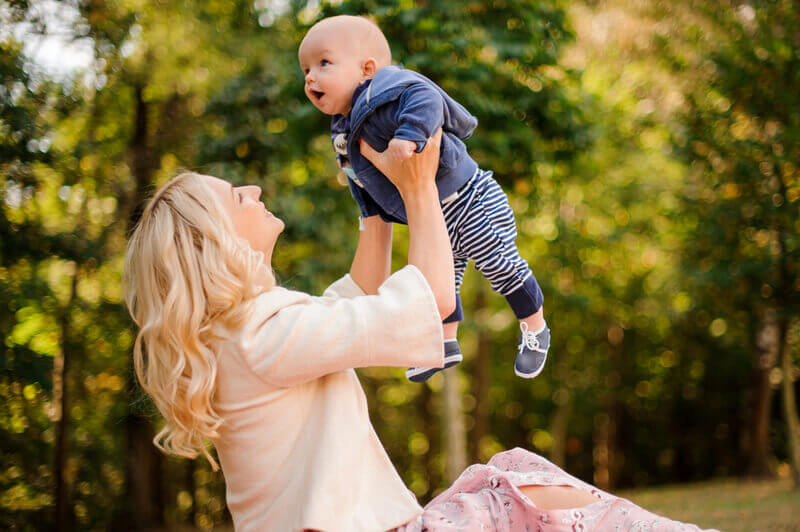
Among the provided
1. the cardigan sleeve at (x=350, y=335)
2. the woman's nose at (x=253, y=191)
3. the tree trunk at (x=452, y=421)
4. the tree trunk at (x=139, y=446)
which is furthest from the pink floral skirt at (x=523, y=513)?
the tree trunk at (x=139, y=446)

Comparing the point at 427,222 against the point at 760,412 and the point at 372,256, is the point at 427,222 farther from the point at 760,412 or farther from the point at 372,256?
the point at 760,412

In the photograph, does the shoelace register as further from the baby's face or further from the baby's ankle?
the baby's face

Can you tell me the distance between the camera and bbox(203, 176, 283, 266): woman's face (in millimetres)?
1718

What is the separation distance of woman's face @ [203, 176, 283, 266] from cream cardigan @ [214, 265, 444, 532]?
206 millimetres

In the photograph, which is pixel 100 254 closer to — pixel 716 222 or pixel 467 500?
pixel 467 500

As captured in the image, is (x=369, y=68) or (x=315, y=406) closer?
(x=315, y=406)

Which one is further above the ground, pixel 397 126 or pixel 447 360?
pixel 397 126

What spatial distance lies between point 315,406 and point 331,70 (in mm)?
981

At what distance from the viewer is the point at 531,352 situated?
2.22m

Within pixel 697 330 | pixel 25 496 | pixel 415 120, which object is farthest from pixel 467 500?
pixel 697 330

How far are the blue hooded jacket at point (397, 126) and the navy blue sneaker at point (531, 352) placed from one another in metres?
0.60

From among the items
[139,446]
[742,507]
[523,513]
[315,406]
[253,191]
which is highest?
[253,191]

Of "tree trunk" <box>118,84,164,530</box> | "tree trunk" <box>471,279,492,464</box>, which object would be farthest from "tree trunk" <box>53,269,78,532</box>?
"tree trunk" <box>471,279,492,464</box>

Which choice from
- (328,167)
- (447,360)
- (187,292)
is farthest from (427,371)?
(328,167)
